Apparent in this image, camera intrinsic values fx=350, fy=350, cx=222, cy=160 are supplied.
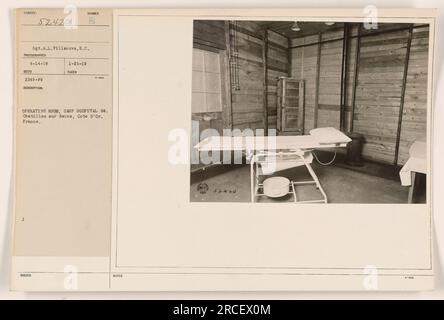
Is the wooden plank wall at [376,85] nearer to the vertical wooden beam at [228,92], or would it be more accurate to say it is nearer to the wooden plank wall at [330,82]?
the wooden plank wall at [330,82]

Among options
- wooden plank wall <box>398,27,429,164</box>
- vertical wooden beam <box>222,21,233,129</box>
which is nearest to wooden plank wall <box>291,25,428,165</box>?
wooden plank wall <box>398,27,429,164</box>

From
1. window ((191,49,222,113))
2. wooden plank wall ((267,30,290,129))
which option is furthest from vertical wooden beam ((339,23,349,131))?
window ((191,49,222,113))

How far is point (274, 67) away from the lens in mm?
669

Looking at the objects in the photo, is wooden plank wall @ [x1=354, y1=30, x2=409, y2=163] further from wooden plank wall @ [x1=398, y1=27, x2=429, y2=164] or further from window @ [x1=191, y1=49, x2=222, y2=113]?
window @ [x1=191, y1=49, x2=222, y2=113]

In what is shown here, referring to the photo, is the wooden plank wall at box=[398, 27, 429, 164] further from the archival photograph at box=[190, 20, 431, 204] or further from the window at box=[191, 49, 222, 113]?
the window at box=[191, 49, 222, 113]

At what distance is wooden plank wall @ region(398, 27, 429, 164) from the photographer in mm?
636

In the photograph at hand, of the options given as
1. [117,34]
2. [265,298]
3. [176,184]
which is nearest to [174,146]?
[176,184]

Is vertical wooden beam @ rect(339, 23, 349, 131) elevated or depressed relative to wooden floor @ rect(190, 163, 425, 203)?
elevated

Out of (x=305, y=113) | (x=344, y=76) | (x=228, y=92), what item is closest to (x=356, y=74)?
(x=344, y=76)

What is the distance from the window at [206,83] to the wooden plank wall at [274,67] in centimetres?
10

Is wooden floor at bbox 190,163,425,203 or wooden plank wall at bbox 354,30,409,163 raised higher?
wooden plank wall at bbox 354,30,409,163

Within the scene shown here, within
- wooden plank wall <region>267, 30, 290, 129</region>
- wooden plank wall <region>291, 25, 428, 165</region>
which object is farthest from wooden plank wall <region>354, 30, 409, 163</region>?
wooden plank wall <region>267, 30, 290, 129</region>

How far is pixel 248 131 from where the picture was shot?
0.65 meters

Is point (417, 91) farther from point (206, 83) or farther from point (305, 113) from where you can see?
point (206, 83)
